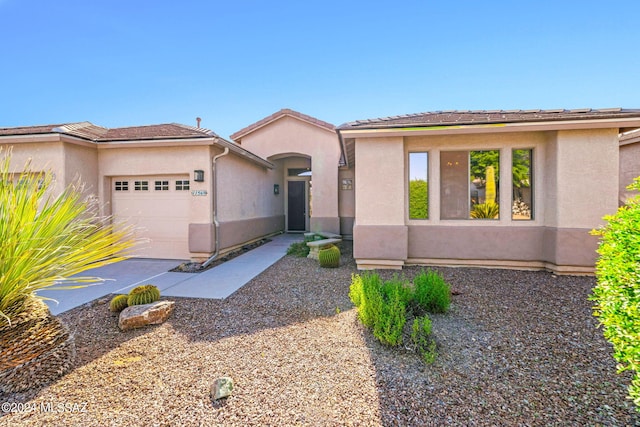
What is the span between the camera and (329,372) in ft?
10.4

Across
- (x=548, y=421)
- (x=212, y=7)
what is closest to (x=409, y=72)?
(x=212, y=7)

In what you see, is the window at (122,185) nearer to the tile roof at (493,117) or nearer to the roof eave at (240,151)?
the roof eave at (240,151)

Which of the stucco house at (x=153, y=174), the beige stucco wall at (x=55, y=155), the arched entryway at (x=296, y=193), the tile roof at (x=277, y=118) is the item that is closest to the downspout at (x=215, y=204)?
the stucco house at (x=153, y=174)

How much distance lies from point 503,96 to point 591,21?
10.9 ft

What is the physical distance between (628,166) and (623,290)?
447 inches

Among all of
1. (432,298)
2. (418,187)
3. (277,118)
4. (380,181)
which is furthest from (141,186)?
(432,298)

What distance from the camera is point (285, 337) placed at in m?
4.04

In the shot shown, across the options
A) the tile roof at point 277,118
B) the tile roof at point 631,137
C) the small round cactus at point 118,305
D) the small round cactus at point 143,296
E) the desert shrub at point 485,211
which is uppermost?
the tile roof at point 277,118

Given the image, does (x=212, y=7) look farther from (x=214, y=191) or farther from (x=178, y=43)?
(x=214, y=191)

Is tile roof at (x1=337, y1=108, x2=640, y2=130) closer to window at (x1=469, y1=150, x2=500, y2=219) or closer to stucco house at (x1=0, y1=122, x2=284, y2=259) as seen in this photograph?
window at (x1=469, y1=150, x2=500, y2=219)

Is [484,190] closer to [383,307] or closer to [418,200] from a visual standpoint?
[418,200]

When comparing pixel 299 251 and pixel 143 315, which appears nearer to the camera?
pixel 143 315

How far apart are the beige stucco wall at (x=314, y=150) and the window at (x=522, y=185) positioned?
25.4 feet

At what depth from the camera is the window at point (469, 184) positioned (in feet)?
24.9
